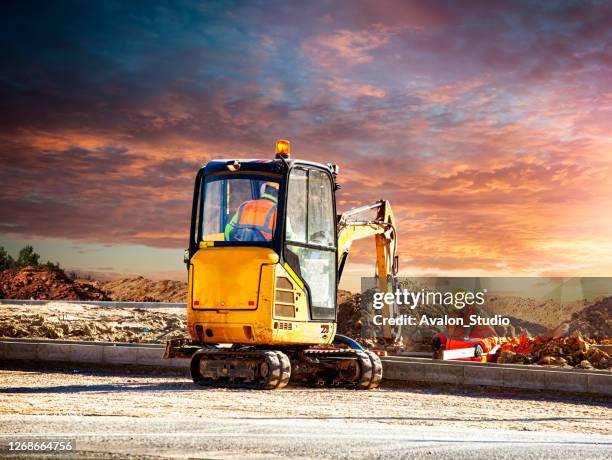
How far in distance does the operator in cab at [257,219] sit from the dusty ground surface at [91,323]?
15.5 meters

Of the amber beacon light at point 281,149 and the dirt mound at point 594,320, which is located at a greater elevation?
the amber beacon light at point 281,149

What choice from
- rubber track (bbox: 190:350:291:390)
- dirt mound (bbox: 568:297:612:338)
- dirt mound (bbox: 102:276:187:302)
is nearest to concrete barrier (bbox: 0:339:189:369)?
rubber track (bbox: 190:350:291:390)

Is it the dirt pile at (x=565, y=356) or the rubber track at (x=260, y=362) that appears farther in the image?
the dirt pile at (x=565, y=356)

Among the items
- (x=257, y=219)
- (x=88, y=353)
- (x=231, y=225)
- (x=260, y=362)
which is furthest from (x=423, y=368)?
(x=88, y=353)

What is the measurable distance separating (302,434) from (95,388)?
7.21 metres

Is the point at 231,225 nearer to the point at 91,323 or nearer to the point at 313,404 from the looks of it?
the point at 313,404

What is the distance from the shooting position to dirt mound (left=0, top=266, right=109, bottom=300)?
2175 inches

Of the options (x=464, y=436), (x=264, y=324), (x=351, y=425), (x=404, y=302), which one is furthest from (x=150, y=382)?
(x=404, y=302)

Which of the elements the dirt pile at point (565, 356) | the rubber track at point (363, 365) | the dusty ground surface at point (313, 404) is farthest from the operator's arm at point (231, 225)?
the dirt pile at point (565, 356)

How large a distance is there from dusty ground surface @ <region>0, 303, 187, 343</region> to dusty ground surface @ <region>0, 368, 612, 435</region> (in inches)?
503

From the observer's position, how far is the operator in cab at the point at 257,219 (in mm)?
14906

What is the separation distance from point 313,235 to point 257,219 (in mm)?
1068

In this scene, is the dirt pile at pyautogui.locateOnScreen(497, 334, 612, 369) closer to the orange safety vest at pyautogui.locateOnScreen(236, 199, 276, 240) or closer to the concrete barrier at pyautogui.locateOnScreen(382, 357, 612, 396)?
the concrete barrier at pyautogui.locateOnScreen(382, 357, 612, 396)

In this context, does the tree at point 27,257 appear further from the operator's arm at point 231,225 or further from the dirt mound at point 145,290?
the operator's arm at point 231,225
